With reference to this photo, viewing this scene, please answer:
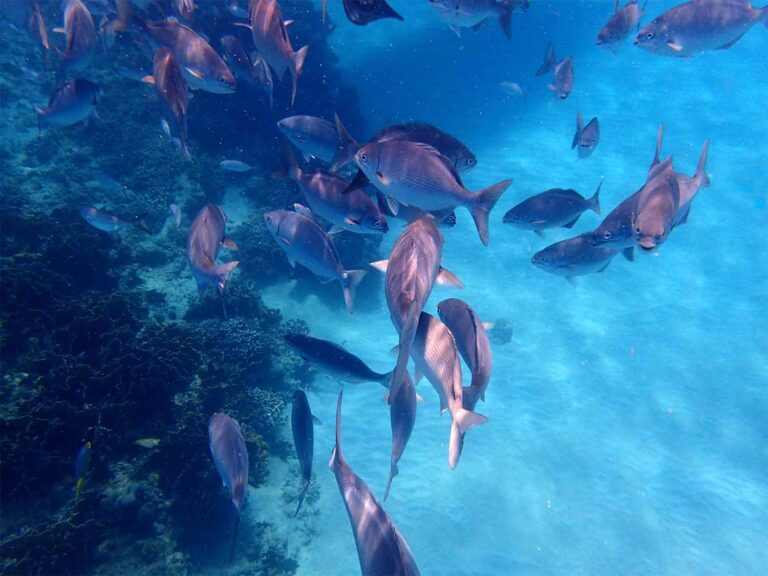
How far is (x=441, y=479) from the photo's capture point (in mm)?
7281

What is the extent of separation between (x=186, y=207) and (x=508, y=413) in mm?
8920

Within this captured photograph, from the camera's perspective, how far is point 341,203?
14.4 feet

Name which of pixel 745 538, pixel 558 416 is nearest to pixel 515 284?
pixel 558 416

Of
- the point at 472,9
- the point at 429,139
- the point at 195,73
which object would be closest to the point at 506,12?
the point at 472,9

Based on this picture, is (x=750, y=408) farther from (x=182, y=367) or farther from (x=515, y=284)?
(x=182, y=367)

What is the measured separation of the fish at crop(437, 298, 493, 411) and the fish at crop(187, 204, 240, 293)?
247 cm

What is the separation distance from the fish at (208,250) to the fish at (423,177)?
6.83 feet

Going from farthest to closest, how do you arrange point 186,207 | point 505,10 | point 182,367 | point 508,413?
point 186,207
point 508,413
point 182,367
point 505,10

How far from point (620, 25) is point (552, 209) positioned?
3697 mm

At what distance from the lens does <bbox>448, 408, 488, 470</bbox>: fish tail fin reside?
7.23 feet

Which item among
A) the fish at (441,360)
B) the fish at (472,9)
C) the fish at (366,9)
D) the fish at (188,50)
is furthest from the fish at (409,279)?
the fish at (188,50)

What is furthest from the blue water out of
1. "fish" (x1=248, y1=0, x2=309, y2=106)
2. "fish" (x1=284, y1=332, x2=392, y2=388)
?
"fish" (x1=248, y1=0, x2=309, y2=106)

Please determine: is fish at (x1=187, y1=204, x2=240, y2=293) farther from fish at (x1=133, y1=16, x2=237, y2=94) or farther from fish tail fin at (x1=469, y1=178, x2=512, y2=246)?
fish tail fin at (x1=469, y1=178, x2=512, y2=246)

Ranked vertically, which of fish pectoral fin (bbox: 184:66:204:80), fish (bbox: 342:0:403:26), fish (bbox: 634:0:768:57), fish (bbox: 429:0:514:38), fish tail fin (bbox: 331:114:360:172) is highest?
fish (bbox: 634:0:768:57)
